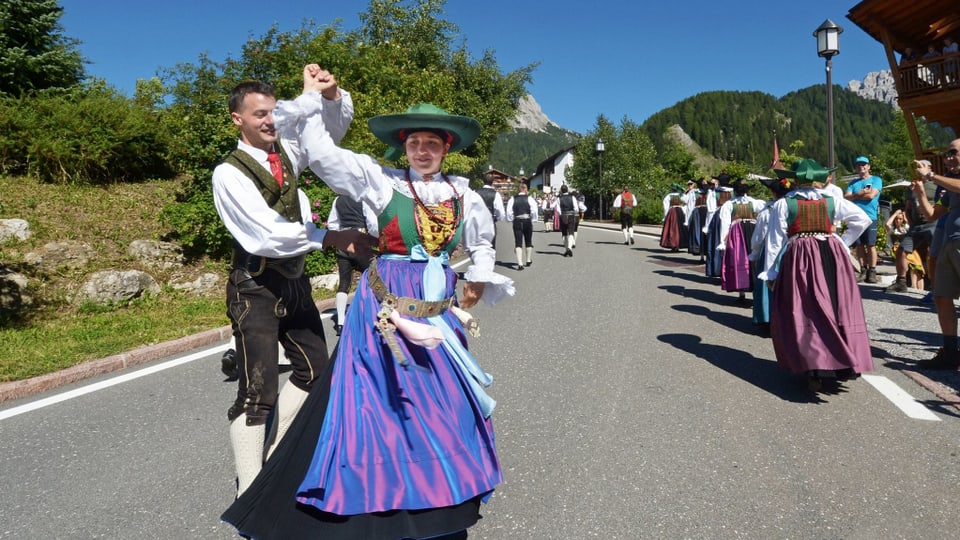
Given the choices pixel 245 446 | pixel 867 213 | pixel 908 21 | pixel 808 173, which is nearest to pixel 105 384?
pixel 245 446

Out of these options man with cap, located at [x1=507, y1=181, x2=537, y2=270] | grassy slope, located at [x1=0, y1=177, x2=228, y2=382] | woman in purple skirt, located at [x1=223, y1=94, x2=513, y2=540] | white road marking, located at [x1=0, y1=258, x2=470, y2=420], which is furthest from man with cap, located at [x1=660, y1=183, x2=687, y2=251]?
woman in purple skirt, located at [x1=223, y1=94, x2=513, y2=540]

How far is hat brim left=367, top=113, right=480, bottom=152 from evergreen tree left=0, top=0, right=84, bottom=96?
48.9 feet

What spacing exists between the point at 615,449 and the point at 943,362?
146 inches

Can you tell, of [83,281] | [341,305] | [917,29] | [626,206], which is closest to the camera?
[341,305]

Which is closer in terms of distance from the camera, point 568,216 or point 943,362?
point 943,362

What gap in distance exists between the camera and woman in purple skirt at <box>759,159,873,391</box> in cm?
482

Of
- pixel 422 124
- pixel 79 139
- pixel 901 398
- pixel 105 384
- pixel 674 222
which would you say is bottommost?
pixel 901 398

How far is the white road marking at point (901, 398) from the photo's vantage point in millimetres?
4434

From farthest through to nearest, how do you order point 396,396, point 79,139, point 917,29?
point 917,29 → point 79,139 → point 396,396

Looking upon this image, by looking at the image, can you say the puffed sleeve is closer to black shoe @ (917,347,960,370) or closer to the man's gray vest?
the man's gray vest

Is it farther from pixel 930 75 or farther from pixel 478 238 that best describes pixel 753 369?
pixel 930 75

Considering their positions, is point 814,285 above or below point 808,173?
below

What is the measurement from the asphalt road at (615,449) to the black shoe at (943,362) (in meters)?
0.23

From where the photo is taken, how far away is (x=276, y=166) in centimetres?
290
